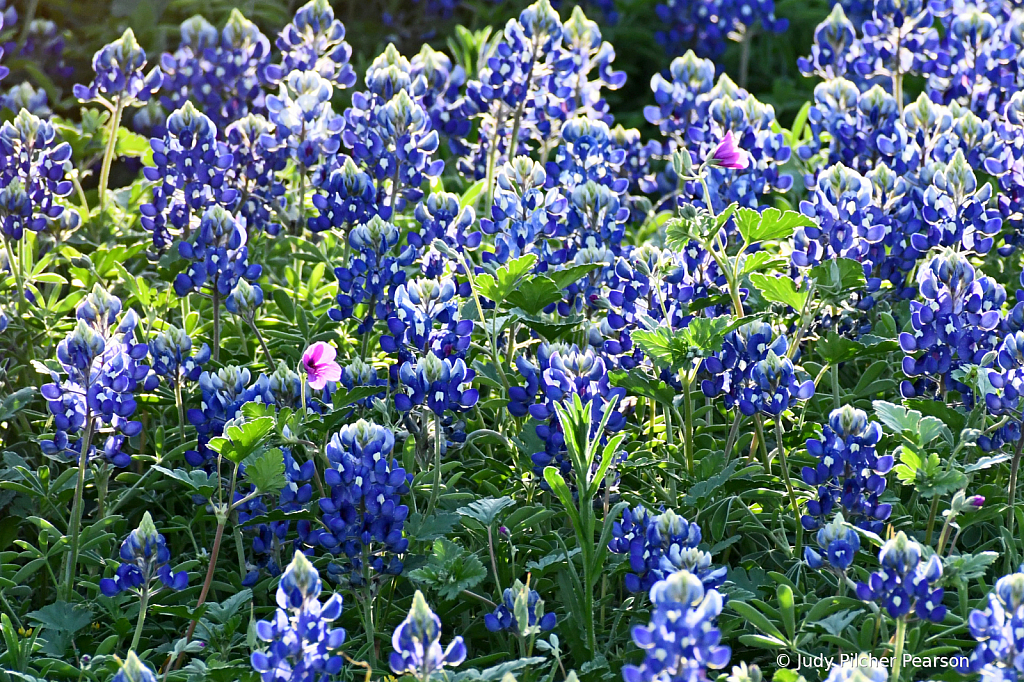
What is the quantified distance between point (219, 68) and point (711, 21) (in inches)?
112

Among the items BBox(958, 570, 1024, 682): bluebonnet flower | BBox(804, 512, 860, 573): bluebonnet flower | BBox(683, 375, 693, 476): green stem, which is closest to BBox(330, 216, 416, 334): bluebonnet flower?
BBox(683, 375, 693, 476): green stem

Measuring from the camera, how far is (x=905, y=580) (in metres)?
2.13

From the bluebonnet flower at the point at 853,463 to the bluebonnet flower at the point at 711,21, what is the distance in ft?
12.3

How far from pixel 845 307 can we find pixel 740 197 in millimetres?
614

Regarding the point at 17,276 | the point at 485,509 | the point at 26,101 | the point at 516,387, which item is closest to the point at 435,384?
the point at 516,387

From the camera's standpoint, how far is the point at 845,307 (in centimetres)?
324

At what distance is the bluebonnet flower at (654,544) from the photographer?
237 cm

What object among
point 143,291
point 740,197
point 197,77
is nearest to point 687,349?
point 740,197

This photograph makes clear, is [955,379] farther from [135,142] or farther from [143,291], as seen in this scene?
[135,142]

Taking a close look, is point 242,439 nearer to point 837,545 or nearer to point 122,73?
point 837,545

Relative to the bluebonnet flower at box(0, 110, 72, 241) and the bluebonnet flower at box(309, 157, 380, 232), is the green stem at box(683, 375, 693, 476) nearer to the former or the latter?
the bluebonnet flower at box(309, 157, 380, 232)

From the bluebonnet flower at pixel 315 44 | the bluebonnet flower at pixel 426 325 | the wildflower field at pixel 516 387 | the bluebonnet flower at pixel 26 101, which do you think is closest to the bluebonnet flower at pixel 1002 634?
the wildflower field at pixel 516 387

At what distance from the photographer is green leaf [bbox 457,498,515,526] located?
8.42 ft

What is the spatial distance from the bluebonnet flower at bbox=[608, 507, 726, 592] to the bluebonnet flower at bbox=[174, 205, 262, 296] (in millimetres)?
1320
